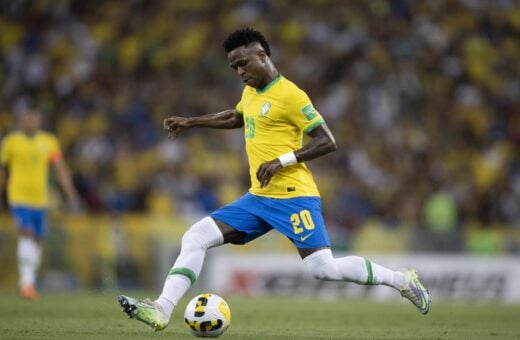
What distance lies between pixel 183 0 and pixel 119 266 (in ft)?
27.7

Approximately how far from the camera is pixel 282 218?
8102 mm

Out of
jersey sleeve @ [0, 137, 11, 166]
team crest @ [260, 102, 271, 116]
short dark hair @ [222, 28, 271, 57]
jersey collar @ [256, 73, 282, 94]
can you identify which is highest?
short dark hair @ [222, 28, 271, 57]

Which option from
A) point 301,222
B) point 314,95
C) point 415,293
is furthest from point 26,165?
point 314,95

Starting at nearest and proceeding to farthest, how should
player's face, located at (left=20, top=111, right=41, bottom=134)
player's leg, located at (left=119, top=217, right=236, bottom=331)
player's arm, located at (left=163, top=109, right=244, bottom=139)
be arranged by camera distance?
player's leg, located at (left=119, top=217, right=236, bottom=331)
player's arm, located at (left=163, top=109, right=244, bottom=139)
player's face, located at (left=20, top=111, right=41, bottom=134)

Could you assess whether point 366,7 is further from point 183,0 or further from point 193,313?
point 193,313

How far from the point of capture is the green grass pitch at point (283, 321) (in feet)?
Answer: 27.2

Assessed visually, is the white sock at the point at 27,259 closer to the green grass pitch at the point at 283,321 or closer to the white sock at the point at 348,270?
the green grass pitch at the point at 283,321

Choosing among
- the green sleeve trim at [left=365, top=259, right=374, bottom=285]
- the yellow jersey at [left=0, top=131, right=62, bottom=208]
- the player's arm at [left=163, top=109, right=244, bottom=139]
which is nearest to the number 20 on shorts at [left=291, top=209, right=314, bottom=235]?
the green sleeve trim at [left=365, top=259, right=374, bottom=285]

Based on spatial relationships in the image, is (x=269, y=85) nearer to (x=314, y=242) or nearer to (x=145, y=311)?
(x=314, y=242)

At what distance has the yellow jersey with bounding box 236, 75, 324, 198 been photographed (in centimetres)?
808

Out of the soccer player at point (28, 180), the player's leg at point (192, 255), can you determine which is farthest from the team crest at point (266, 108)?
the soccer player at point (28, 180)

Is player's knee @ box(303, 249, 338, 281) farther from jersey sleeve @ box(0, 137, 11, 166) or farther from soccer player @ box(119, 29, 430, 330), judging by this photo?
jersey sleeve @ box(0, 137, 11, 166)

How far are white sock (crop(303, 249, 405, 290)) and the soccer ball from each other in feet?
2.76

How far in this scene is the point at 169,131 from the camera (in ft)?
28.5
